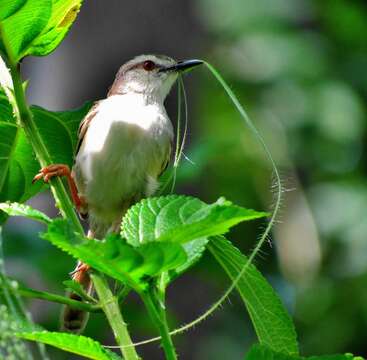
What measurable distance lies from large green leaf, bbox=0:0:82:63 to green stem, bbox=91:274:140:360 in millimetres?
547

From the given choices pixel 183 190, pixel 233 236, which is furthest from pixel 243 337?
pixel 183 190

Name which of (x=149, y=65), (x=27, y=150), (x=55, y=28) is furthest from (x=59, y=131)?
(x=149, y=65)

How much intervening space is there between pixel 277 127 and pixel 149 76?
308 cm

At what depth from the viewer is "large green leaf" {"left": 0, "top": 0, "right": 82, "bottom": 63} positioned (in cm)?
194

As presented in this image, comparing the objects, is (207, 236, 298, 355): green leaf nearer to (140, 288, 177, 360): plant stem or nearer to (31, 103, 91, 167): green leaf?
(140, 288, 177, 360): plant stem

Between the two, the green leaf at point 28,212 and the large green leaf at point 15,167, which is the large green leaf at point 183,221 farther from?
the large green leaf at point 15,167

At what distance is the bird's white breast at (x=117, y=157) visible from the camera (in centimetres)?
365

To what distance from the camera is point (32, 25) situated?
1955 mm

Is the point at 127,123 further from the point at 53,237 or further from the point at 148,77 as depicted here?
the point at 53,237

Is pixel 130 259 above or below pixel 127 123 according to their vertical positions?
above

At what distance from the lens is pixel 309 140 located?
726 centimetres

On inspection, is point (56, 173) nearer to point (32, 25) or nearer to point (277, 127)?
point (32, 25)

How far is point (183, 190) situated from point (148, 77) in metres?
2.23

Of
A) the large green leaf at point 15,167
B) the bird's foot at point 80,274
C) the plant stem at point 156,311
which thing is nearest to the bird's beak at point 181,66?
the bird's foot at point 80,274
